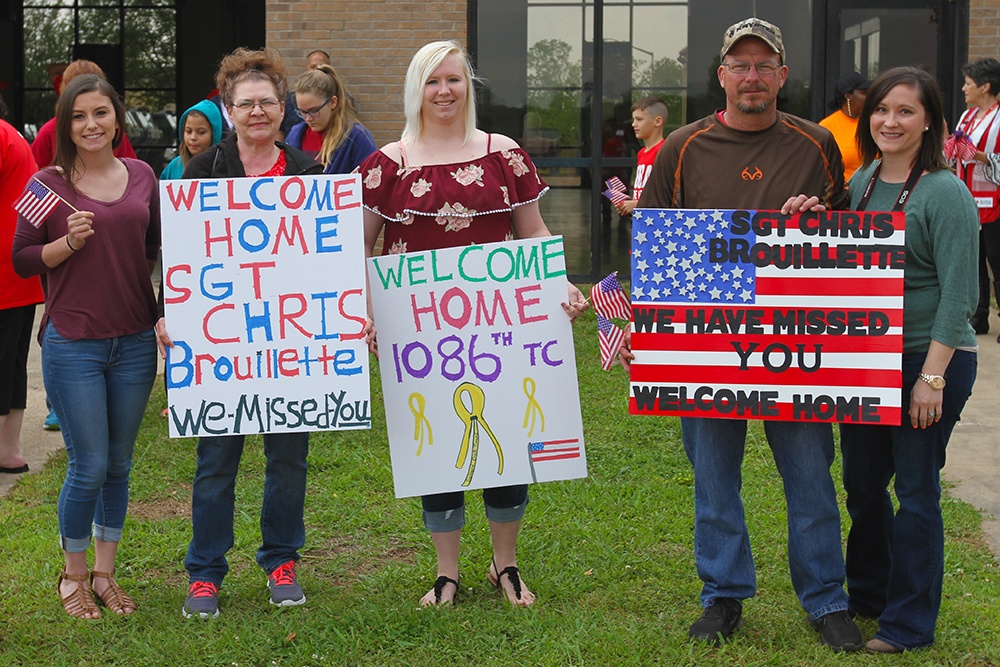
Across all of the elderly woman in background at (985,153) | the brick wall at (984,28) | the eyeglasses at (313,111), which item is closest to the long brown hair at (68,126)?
the eyeglasses at (313,111)

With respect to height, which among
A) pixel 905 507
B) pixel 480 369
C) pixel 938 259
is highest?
pixel 938 259

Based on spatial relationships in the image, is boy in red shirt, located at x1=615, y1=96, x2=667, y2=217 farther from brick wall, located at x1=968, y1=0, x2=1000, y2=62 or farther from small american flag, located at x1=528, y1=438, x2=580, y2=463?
small american flag, located at x1=528, y1=438, x2=580, y2=463

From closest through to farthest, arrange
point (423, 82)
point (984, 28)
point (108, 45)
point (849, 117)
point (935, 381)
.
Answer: point (935, 381)
point (423, 82)
point (849, 117)
point (984, 28)
point (108, 45)

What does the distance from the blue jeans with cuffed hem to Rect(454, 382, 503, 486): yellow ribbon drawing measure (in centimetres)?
15

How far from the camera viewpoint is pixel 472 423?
4375 mm

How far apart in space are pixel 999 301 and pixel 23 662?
26.5 ft

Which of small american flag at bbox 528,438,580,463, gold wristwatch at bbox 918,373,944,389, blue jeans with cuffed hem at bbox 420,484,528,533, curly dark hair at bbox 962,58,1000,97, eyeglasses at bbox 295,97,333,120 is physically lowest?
blue jeans with cuffed hem at bbox 420,484,528,533

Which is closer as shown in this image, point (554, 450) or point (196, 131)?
point (554, 450)

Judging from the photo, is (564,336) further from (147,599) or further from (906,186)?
(147,599)

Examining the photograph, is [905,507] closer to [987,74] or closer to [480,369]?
[480,369]

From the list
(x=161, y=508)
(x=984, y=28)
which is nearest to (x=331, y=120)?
(x=161, y=508)

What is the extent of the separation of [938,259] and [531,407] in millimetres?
1477

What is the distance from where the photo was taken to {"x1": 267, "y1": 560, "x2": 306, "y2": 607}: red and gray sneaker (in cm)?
453

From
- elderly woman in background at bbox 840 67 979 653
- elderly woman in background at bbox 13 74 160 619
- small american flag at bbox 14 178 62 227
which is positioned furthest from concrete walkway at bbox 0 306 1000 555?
small american flag at bbox 14 178 62 227
